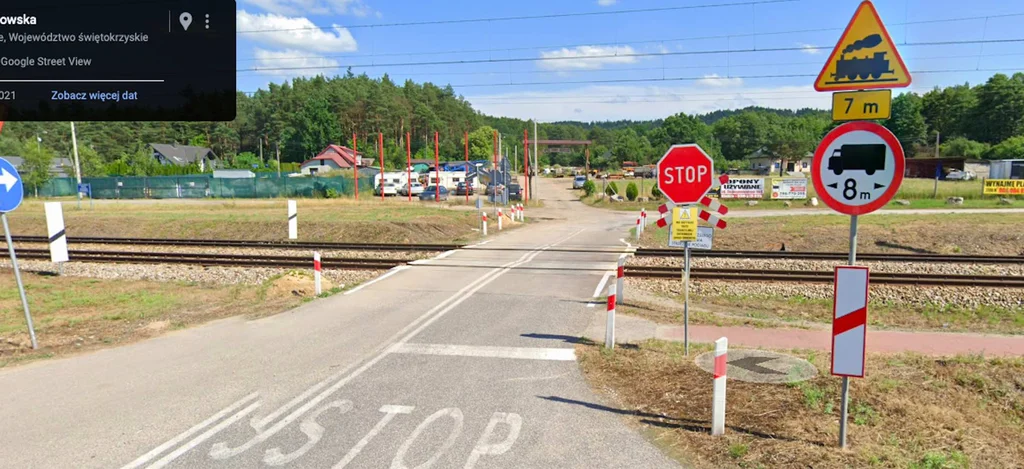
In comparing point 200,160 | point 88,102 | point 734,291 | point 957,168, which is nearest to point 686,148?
point 734,291

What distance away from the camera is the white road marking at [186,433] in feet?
15.7

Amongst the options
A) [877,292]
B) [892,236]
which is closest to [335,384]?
[877,292]

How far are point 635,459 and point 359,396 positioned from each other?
3061mm

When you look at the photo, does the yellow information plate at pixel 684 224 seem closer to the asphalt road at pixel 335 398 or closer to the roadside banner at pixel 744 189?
the asphalt road at pixel 335 398

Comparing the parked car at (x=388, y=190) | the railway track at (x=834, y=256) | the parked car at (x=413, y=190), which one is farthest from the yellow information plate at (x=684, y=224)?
the parked car at (x=388, y=190)

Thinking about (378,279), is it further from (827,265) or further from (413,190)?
(413,190)

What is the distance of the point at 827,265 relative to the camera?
1794cm

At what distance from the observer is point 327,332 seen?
30.1 ft

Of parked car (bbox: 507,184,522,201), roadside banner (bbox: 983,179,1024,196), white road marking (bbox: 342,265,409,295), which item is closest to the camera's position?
white road marking (bbox: 342,265,409,295)

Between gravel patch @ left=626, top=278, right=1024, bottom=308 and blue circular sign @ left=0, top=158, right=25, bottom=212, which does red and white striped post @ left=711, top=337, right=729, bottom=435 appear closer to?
gravel patch @ left=626, top=278, right=1024, bottom=308

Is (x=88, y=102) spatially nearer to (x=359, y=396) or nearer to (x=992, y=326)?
(x=359, y=396)

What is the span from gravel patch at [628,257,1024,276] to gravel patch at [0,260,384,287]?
28.9 ft

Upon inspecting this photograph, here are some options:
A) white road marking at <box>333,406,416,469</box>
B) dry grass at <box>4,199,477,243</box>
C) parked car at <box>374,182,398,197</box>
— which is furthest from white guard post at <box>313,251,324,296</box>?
parked car at <box>374,182,398,197</box>

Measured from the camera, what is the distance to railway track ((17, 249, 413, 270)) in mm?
18031
